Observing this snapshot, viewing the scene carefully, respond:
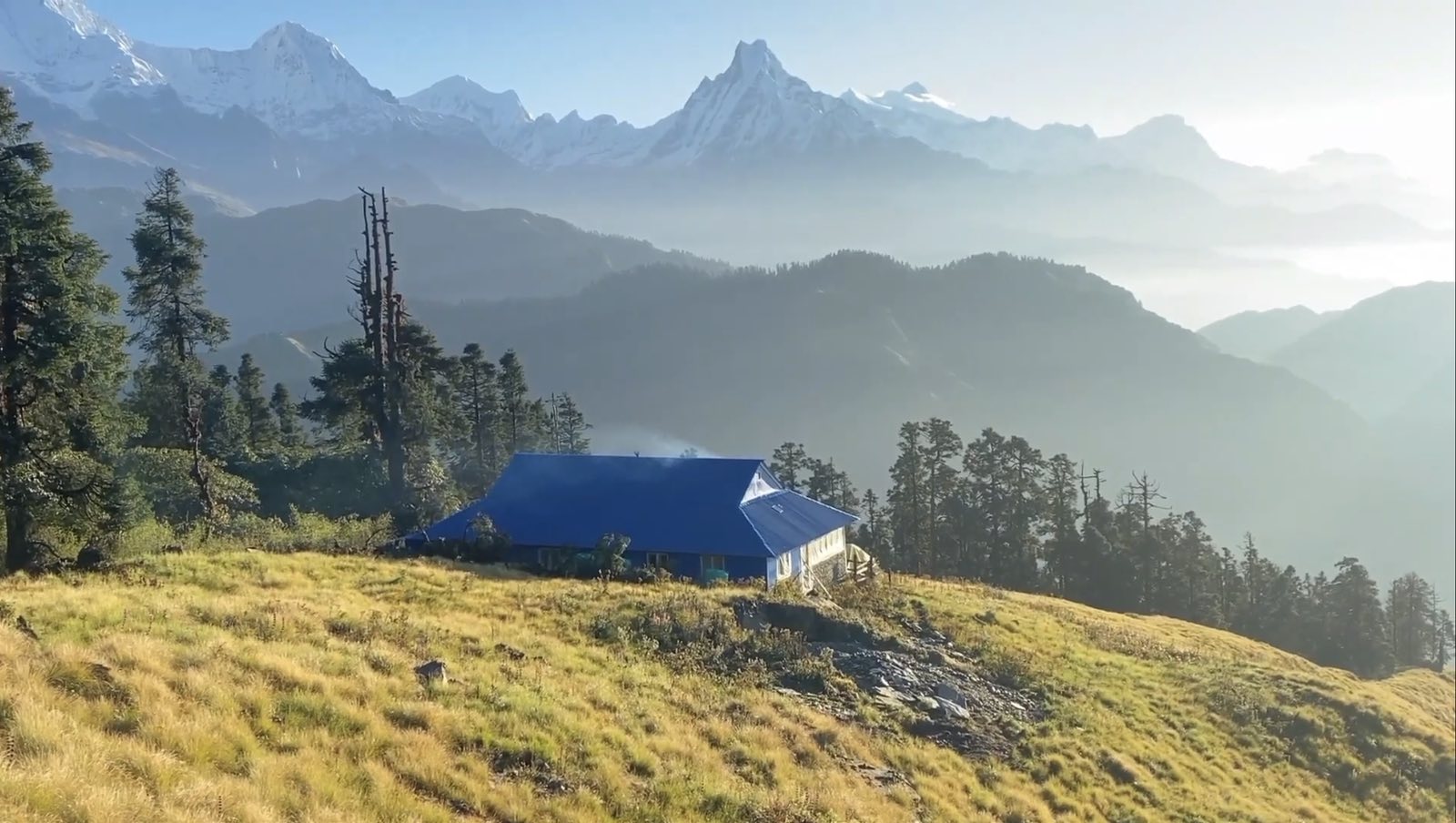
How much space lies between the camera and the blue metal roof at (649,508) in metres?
37.3

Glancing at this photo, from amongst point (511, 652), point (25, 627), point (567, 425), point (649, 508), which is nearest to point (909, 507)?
point (567, 425)

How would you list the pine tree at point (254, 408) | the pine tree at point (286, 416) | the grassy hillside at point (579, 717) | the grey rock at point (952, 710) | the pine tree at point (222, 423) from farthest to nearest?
1. the pine tree at point (286, 416)
2. the pine tree at point (254, 408)
3. the pine tree at point (222, 423)
4. the grey rock at point (952, 710)
5. the grassy hillside at point (579, 717)

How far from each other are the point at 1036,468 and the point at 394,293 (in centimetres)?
5610

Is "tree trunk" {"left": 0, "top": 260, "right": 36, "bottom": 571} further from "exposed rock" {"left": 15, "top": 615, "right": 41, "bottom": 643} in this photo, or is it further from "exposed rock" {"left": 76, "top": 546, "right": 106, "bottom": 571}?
"exposed rock" {"left": 15, "top": 615, "right": 41, "bottom": 643}

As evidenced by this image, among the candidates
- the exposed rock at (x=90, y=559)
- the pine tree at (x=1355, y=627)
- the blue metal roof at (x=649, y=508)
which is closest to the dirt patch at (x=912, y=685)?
the blue metal roof at (x=649, y=508)

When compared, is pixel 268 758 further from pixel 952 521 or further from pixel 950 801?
pixel 952 521

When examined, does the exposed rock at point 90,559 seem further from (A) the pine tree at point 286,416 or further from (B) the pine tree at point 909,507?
(B) the pine tree at point 909,507

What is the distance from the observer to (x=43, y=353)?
72.3 ft

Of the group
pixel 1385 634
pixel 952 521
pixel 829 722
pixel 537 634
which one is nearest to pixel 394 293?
pixel 537 634

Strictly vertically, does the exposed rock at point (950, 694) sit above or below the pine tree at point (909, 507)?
below

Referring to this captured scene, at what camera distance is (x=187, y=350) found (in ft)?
119

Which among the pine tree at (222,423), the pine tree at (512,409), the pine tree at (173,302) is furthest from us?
the pine tree at (512,409)

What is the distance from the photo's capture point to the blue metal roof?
123ft

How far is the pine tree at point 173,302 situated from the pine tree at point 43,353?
10051mm
